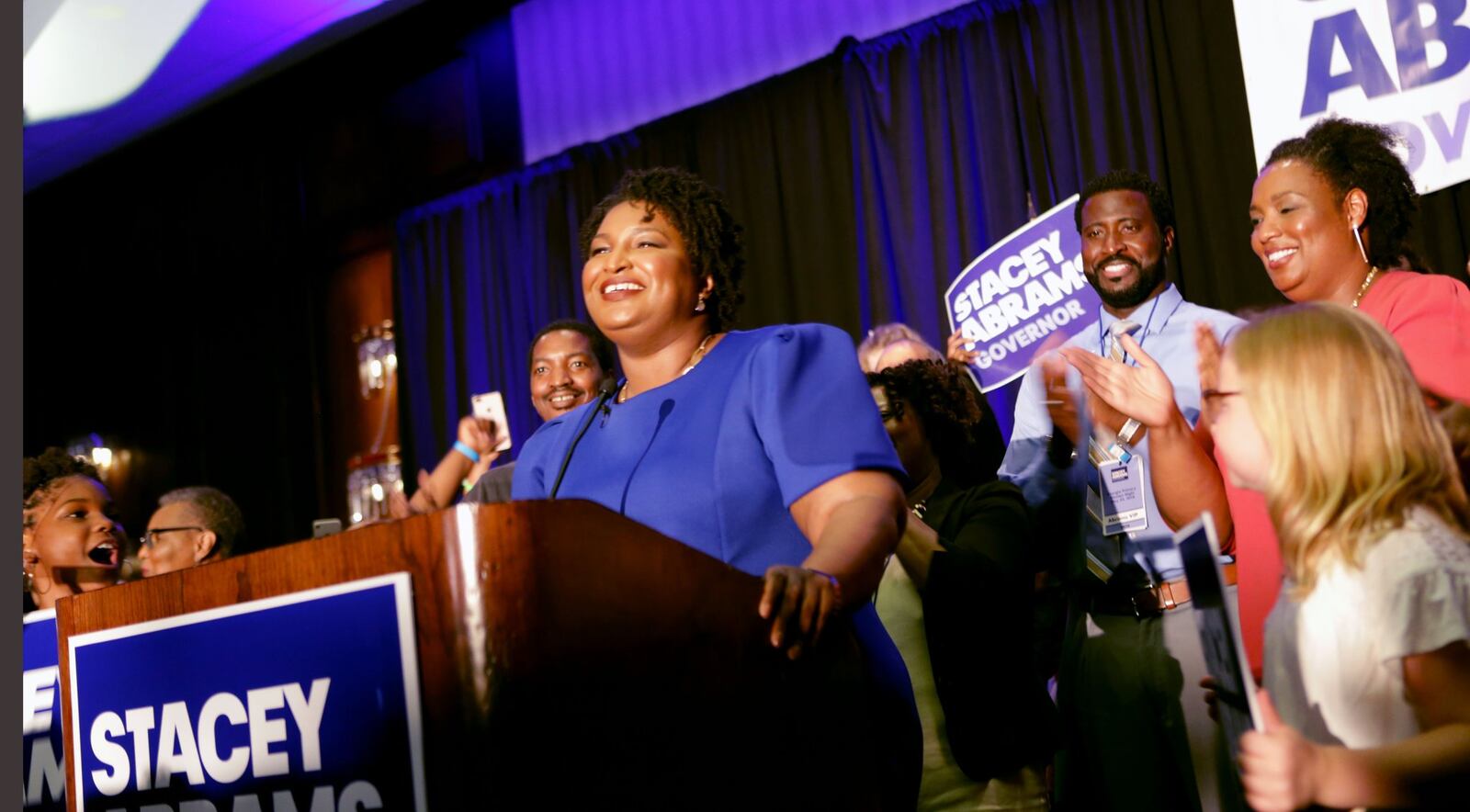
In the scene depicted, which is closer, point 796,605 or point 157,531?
point 796,605

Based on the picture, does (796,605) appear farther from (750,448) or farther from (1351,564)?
(1351,564)

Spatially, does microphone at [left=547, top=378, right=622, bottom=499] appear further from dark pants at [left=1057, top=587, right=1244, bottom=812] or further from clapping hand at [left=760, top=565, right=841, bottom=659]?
dark pants at [left=1057, top=587, right=1244, bottom=812]

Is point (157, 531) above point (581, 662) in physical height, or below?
above

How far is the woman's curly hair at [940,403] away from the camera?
10.8 feet

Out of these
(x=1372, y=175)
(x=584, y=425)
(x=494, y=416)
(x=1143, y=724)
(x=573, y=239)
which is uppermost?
(x=573, y=239)

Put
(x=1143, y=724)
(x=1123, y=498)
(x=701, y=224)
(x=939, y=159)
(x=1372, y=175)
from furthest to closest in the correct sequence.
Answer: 1. (x=939, y=159)
2. (x=1123, y=498)
3. (x=1143, y=724)
4. (x=1372, y=175)
5. (x=701, y=224)

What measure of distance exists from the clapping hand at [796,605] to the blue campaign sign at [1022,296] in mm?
3645

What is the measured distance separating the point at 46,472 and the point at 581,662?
3.17 metres

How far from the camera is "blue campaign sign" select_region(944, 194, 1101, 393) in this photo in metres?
4.89

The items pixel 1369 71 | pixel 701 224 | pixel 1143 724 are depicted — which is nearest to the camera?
pixel 701 224

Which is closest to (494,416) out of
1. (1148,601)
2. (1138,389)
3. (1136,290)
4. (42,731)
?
(1136,290)

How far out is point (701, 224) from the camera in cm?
206

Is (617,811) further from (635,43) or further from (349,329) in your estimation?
(349,329)

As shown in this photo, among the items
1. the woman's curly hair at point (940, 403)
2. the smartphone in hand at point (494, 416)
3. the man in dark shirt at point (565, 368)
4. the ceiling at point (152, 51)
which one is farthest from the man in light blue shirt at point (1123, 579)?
the ceiling at point (152, 51)
